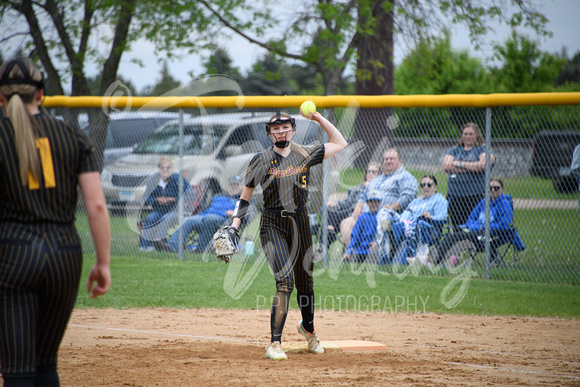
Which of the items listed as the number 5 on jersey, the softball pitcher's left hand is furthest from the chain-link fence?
the number 5 on jersey

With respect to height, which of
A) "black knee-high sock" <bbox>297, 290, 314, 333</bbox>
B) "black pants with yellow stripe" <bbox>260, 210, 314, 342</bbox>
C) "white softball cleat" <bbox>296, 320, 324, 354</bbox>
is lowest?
"white softball cleat" <bbox>296, 320, 324, 354</bbox>

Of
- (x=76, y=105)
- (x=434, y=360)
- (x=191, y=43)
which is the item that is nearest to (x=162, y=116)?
(x=191, y=43)

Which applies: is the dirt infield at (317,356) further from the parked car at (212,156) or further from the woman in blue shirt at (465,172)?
the parked car at (212,156)

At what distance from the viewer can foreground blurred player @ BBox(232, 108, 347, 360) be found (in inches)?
177

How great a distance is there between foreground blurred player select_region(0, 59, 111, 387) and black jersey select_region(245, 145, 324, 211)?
2104 mm

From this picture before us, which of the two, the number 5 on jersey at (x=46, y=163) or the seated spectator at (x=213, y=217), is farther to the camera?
the seated spectator at (x=213, y=217)

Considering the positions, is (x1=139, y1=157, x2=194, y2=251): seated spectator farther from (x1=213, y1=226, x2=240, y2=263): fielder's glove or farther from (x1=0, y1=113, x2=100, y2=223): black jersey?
(x1=0, y1=113, x2=100, y2=223): black jersey

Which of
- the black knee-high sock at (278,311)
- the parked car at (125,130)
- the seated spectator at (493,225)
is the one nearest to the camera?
the black knee-high sock at (278,311)

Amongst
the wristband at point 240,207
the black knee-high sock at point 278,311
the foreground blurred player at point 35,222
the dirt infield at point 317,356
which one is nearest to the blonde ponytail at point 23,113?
the foreground blurred player at point 35,222

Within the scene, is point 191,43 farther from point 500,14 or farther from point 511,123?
point 511,123

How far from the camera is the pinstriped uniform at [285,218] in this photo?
4.52 metres

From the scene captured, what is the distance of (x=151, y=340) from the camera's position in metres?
5.20

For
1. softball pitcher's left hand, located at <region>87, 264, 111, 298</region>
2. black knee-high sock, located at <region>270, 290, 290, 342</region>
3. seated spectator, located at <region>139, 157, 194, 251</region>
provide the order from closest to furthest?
softball pitcher's left hand, located at <region>87, 264, 111, 298</region>
black knee-high sock, located at <region>270, 290, 290, 342</region>
seated spectator, located at <region>139, 157, 194, 251</region>

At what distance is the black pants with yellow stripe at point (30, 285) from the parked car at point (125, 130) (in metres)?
7.55
